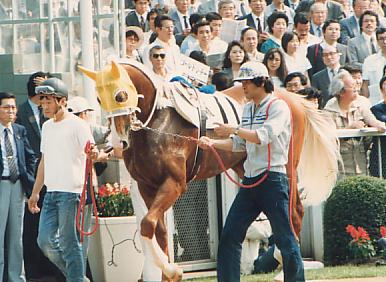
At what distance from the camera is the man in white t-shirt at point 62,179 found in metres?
9.98

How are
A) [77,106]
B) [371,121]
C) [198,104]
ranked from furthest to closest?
[371,121] → [77,106] → [198,104]

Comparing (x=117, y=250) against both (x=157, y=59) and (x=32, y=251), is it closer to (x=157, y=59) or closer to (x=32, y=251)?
(x=32, y=251)

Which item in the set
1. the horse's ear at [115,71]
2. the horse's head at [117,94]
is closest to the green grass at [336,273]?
the horse's head at [117,94]

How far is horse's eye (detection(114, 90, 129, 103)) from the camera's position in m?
9.72

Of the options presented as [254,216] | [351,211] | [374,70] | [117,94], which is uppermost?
[374,70]

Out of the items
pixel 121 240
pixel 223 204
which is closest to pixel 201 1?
pixel 223 204

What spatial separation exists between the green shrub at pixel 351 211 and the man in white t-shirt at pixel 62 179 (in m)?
3.51

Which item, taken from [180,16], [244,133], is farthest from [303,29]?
[244,133]

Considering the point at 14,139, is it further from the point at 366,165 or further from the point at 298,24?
the point at 298,24

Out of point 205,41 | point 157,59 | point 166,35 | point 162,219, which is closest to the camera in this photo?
point 162,219

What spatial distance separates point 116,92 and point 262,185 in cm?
158

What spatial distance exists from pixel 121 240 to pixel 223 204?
60.4 inches

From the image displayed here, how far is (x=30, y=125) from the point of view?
11852 millimetres

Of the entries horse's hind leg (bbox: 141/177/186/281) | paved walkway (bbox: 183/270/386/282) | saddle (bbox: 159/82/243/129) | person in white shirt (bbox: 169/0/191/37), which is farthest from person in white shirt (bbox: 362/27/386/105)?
horse's hind leg (bbox: 141/177/186/281)
